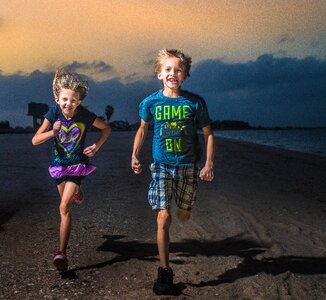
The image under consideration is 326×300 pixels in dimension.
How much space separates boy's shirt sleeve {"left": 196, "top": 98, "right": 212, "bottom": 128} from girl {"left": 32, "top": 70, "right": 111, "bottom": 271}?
109 centimetres

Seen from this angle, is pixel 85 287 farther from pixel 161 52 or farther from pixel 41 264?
pixel 161 52

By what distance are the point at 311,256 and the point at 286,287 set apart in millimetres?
1232

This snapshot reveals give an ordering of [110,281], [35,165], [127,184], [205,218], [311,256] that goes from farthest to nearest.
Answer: [35,165]
[127,184]
[205,218]
[311,256]
[110,281]

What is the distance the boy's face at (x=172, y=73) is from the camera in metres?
4.30

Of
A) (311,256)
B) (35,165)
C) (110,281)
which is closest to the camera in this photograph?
(110,281)

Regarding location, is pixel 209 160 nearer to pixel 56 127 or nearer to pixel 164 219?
pixel 164 219

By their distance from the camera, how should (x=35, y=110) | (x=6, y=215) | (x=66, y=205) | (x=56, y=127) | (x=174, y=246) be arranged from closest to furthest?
(x=56, y=127) < (x=66, y=205) < (x=174, y=246) < (x=6, y=215) < (x=35, y=110)

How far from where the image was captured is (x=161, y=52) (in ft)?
14.6

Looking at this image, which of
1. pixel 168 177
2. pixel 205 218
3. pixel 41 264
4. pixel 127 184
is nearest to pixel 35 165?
pixel 127 184

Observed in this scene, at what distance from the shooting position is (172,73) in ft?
14.1

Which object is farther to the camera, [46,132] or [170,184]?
→ [46,132]

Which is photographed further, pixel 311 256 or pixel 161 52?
pixel 311 256

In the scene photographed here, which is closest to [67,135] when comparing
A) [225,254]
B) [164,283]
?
[164,283]

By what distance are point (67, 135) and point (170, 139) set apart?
1.07 metres
